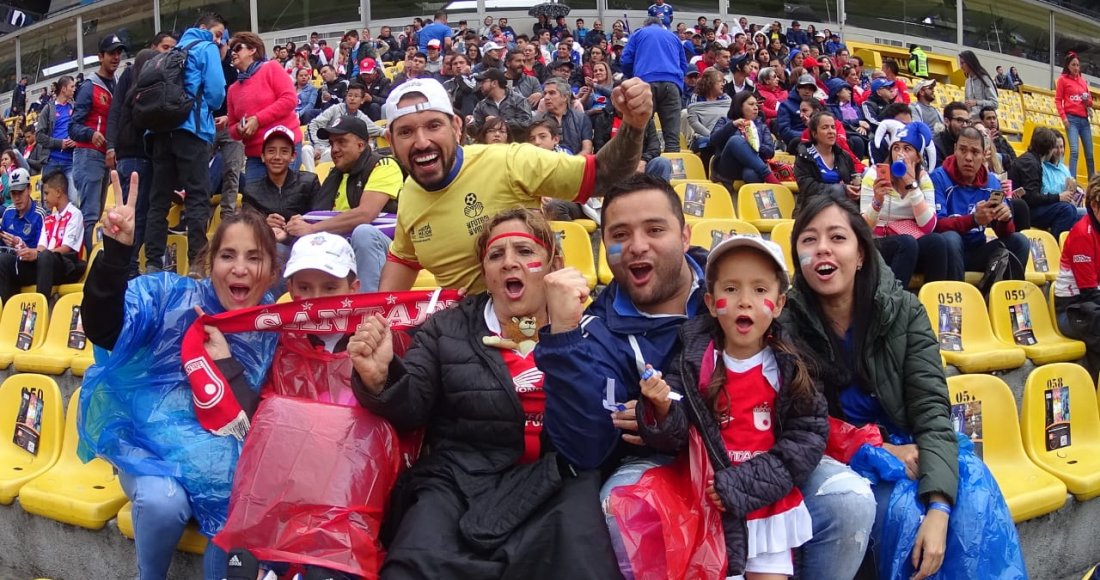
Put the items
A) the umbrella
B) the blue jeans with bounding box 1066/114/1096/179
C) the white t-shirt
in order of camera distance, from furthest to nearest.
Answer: the umbrella → the blue jeans with bounding box 1066/114/1096/179 → the white t-shirt

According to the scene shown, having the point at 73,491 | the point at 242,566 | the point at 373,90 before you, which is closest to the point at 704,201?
the point at 73,491

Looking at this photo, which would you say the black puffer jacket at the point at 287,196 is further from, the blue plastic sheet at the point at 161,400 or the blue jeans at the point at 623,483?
the blue jeans at the point at 623,483

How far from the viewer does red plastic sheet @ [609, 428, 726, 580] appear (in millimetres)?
2064

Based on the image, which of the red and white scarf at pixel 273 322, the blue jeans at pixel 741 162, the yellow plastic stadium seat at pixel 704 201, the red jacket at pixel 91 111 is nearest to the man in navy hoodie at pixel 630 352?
the red and white scarf at pixel 273 322

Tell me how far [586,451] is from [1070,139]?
13.5 meters

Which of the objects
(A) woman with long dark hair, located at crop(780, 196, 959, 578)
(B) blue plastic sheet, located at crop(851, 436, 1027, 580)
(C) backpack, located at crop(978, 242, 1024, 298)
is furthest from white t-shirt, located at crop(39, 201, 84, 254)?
(C) backpack, located at crop(978, 242, 1024, 298)

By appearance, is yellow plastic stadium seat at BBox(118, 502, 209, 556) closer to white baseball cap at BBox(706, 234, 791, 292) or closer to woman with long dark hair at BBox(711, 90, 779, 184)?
white baseball cap at BBox(706, 234, 791, 292)

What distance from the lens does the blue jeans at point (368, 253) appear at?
4246mm

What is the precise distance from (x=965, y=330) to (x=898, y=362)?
260 centimetres

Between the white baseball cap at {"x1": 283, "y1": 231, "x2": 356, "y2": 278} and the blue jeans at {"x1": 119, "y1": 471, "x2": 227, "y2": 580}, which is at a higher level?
the white baseball cap at {"x1": 283, "y1": 231, "x2": 356, "y2": 278}

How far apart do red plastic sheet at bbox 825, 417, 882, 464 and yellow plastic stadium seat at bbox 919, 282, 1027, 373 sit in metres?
2.38

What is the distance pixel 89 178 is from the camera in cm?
702

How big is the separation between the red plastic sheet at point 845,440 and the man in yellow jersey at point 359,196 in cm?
259

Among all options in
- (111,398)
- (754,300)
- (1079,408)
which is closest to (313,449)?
(111,398)
